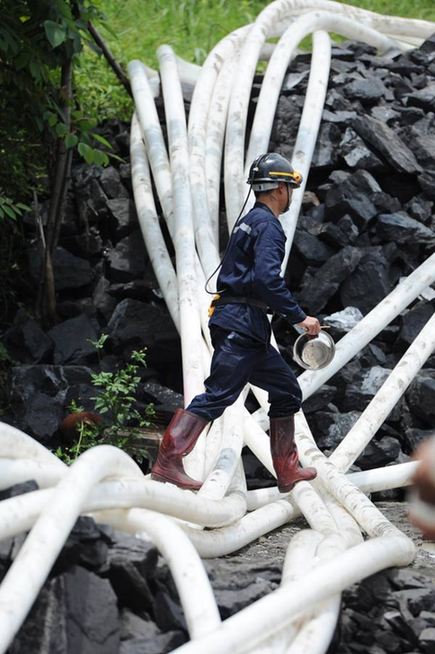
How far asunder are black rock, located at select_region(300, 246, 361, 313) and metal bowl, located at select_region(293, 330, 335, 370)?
6.03 ft

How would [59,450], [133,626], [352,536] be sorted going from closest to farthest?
[133,626], [352,536], [59,450]

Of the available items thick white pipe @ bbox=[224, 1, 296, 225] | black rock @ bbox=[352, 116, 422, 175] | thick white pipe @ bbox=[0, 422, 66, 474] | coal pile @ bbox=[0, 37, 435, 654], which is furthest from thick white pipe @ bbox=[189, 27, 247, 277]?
thick white pipe @ bbox=[0, 422, 66, 474]

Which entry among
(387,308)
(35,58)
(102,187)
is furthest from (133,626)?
(102,187)

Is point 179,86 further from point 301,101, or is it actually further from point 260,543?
point 260,543

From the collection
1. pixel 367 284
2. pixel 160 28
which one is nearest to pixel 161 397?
pixel 367 284

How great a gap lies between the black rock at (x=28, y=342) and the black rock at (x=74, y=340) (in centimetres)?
6

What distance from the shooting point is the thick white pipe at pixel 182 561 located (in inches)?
158

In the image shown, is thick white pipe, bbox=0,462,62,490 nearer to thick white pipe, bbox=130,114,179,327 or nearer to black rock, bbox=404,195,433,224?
thick white pipe, bbox=130,114,179,327

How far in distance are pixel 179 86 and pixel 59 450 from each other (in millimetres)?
3090

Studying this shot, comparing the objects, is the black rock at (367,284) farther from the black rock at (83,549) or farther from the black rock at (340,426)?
the black rock at (83,549)

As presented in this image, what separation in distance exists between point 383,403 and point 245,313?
1250 mm

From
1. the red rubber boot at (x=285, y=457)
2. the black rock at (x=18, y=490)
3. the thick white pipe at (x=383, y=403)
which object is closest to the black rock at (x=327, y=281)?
the thick white pipe at (x=383, y=403)

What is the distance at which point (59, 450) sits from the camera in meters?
6.63

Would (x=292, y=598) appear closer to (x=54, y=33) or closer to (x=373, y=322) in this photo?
(x=373, y=322)
